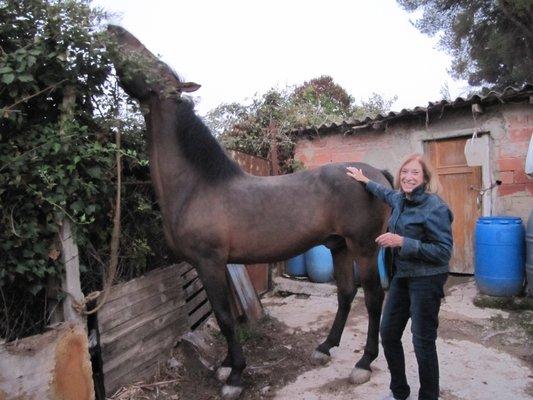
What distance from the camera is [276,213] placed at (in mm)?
3203

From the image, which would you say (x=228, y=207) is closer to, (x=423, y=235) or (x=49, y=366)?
(x=423, y=235)

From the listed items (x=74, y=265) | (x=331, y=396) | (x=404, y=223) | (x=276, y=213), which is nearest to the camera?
(x=404, y=223)

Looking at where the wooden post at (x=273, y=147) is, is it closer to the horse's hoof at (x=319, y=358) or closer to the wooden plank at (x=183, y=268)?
the wooden plank at (x=183, y=268)

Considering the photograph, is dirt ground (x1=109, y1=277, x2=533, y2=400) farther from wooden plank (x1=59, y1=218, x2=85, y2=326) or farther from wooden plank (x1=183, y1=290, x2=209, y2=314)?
wooden plank (x1=59, y1=218, x2=85, y2=326)

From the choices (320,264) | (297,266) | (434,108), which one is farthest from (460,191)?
(297,266)

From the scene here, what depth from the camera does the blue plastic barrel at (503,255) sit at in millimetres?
5137

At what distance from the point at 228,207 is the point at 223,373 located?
130 cm

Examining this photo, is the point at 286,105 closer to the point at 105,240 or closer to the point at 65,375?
the point at 105,240

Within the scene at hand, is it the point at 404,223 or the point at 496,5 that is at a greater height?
the point at 496,5

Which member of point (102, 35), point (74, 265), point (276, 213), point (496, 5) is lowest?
point (74, 265)

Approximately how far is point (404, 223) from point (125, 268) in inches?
86.1

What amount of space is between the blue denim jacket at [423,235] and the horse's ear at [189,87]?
1726mm

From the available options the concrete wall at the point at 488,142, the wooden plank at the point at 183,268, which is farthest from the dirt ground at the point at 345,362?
the concrete wall at the point at 488,142

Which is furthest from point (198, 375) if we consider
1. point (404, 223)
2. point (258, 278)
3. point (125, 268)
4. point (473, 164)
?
point (473, 164)
